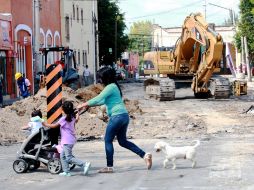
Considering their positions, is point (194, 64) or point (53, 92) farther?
point (194, 64)

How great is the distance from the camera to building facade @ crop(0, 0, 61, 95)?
39.8m

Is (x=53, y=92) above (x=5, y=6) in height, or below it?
below

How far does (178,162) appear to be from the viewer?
12.4 m

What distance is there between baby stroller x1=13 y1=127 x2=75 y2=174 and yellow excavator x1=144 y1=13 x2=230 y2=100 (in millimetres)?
19029

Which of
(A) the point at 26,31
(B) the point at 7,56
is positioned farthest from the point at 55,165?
(A) the point at 26,31

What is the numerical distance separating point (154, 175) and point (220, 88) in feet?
69.3

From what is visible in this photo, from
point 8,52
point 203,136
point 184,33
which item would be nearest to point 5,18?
point 8,52

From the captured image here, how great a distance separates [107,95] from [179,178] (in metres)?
1.82

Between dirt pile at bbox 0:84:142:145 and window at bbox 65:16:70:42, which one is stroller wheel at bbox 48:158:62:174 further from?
window at bbox 65:16:70:42

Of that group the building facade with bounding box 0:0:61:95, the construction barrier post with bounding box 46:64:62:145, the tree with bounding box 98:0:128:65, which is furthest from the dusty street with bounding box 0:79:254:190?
the tree with bounding box 98:0:128:65

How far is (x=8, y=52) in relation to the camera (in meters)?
38.8

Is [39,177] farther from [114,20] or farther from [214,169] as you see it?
[114,20]

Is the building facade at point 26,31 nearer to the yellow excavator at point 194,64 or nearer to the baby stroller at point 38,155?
the yellow excavator at point 194,64

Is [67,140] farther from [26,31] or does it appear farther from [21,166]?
[26,31]
